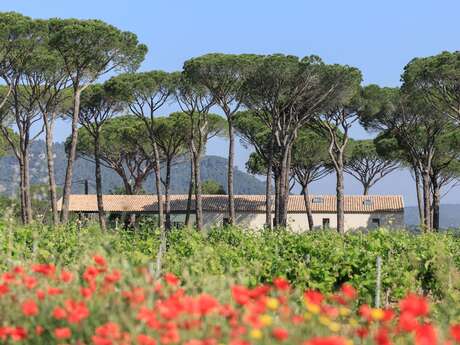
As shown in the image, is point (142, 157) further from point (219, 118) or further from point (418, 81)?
point (418, 81)

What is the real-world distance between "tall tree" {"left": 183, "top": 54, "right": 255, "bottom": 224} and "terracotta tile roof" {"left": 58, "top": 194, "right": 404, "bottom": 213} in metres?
14.2

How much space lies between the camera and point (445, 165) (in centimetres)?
3938

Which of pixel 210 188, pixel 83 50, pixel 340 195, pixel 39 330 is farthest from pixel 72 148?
pixel 210 188

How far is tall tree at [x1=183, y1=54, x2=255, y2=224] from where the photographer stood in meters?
29.9

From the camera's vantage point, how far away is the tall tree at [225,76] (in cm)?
2991

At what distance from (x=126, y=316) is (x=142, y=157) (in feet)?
135

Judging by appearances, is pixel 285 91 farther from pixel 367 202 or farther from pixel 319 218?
pixel 319 218

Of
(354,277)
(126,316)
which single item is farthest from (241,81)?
(126,316)

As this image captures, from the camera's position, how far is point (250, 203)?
45688mm

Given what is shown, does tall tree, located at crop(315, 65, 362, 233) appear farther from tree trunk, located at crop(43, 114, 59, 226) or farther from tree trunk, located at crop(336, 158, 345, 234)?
tree trunk, located at crop(43, 114, 59, 226)

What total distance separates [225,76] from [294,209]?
17.3 metres

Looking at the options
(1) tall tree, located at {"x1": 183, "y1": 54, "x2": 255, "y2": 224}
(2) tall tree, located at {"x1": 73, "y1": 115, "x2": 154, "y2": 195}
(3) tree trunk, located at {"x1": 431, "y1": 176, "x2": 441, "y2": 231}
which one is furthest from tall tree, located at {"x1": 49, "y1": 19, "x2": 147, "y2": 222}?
(3) tree trunk, located at {"x1": 431, "y1": 176, "x2": 441, "y2": 231}

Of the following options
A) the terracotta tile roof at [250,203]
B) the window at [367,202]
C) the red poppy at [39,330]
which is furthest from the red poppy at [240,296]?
the window at [367,202]

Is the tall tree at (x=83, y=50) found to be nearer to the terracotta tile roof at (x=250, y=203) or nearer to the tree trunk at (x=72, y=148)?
the tree trunk at (x=72, y=148)
